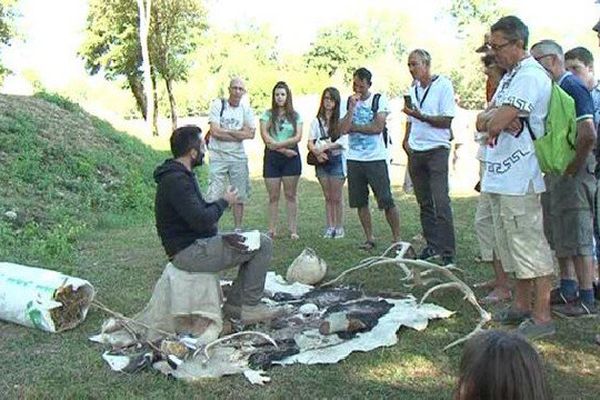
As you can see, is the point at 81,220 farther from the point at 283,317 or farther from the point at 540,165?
the point at 540,165

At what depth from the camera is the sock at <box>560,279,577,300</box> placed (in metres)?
5.15


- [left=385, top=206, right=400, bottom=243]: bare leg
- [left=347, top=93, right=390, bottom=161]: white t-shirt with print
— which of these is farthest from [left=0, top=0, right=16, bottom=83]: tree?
[left=385, top=206, right=400, bottom=243]: bare leg

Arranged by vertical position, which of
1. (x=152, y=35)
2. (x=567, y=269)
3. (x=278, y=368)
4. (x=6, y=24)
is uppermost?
(x=6, y=24)

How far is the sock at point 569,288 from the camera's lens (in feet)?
16.9

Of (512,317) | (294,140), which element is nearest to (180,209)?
(512,317)

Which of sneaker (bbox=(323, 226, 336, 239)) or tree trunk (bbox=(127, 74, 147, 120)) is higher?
tree trunk (bbox=(127, 74, 147, 120))

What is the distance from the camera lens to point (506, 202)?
4477mm

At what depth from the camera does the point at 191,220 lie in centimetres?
469

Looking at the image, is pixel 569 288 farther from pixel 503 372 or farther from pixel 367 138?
pixel 503 372

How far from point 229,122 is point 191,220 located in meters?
3.40

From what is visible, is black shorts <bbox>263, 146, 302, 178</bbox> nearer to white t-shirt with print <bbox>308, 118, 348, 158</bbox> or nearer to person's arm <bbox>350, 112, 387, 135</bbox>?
white t-shirt with print <bbox>308, 118, 348, 158</bbox>

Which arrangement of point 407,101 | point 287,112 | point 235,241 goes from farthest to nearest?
point 287,112
point 407,101
point 235,241

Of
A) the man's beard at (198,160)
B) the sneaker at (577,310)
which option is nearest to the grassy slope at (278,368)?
the sneaker at (577,310)

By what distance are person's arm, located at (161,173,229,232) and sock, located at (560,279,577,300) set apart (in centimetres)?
254
